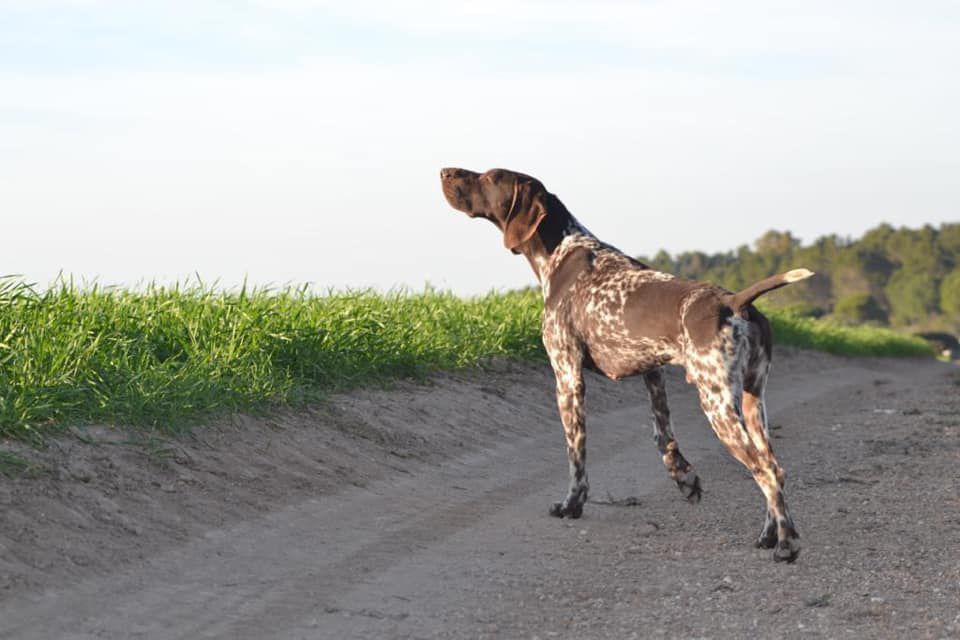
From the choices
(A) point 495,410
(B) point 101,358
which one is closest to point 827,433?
(A) point 495,410

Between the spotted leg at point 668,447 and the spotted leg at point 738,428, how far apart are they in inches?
53.4

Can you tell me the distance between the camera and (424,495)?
7.46 meters

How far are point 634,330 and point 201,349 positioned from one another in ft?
12.8

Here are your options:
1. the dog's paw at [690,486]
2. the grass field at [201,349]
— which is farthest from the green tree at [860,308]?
the dog's paw at [690,486]

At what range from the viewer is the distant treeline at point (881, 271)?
251 feet

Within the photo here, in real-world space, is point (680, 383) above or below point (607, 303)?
below

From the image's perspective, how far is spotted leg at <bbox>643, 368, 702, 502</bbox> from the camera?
7344 mm

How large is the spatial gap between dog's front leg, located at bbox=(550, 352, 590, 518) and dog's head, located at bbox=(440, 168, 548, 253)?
976mm

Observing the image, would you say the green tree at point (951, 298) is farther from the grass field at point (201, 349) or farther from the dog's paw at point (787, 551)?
the dog's paw at point (787, 551)

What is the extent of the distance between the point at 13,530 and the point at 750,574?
143 inches

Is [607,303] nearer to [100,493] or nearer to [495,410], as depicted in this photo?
[100,493]

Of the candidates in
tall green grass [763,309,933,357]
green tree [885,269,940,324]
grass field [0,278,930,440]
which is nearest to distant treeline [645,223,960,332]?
green tree [885,269,940,324]

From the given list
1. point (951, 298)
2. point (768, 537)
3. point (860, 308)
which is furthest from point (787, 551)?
point (951, 298)

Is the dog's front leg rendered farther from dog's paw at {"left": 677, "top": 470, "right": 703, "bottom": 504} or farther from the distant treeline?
the distant treeline
